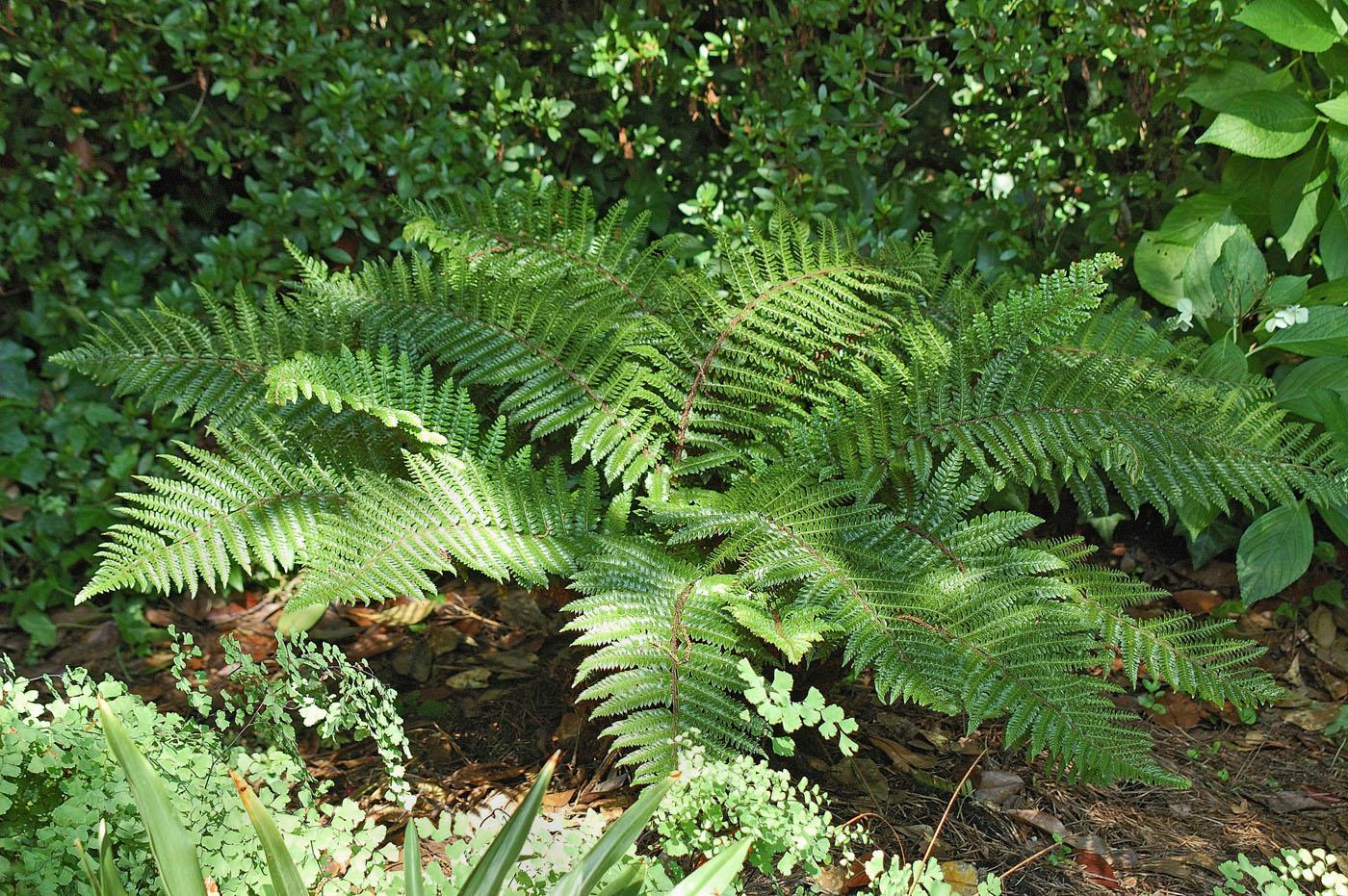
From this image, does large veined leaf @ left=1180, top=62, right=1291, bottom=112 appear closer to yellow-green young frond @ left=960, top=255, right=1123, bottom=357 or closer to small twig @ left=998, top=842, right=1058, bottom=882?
yellow-green young frond @ left=960, top=255, right=1123, bottom=357

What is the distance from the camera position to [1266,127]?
8.64 feet

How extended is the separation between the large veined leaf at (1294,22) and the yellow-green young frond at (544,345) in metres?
1.58

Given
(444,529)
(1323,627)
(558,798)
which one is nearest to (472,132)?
(444,529)

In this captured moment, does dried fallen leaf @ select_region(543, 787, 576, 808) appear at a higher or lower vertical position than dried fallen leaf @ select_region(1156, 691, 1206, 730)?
higher

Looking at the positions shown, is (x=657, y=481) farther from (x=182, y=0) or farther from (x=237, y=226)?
(x=182, y=0)

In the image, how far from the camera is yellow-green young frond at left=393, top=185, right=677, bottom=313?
2422 millimetres

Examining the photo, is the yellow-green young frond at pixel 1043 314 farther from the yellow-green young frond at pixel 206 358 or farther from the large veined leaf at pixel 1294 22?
the yellow-green young frond at pixel 206 358

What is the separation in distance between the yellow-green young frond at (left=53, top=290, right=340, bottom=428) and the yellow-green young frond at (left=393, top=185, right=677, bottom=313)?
35cm

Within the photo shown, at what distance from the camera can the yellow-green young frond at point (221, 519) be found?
193 centimetres

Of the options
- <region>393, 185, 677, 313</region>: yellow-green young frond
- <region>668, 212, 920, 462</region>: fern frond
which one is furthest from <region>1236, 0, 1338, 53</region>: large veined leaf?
<region>393, 185, 677, 313</region>: yellow-green young frond

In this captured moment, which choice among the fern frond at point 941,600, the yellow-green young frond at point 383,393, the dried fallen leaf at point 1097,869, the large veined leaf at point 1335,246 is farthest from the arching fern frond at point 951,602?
the large veined leaf at point 1335,246

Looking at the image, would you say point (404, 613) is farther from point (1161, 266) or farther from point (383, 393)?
point (1161, 266)

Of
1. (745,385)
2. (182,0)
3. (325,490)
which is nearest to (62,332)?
(182,0)

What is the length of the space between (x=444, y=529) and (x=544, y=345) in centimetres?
50
